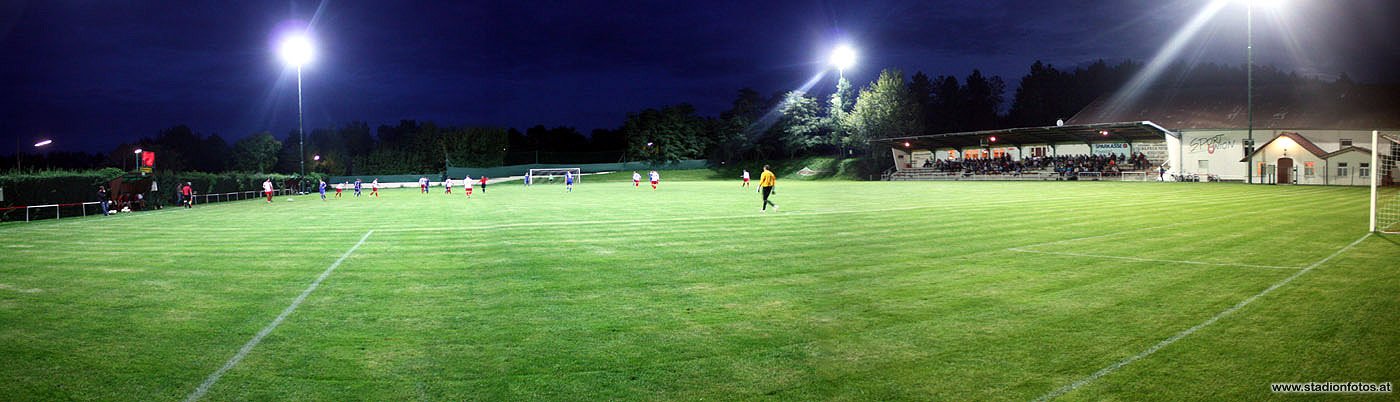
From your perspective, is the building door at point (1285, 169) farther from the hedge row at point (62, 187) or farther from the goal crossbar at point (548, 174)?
the goal crossbar at point (548, 174)

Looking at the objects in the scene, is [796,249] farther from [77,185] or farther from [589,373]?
[77,185]

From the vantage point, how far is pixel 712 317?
7.40 metres

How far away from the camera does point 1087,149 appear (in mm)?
61344

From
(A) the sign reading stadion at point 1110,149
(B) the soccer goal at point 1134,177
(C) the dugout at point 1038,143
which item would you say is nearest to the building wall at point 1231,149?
(C) the dugout at point 1038,143

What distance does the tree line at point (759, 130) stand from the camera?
281 ft

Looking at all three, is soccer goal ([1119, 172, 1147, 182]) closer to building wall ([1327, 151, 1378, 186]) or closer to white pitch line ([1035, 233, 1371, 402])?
building wall ([1327, 151, 1378, 186])

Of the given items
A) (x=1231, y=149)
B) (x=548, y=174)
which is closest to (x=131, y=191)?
(x=548, y=174)

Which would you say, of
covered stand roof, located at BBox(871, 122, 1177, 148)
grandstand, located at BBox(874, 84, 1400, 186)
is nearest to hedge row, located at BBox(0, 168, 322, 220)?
covered stand roof, located at BBox(871, 122, 1177, 148)

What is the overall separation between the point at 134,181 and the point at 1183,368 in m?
43.3

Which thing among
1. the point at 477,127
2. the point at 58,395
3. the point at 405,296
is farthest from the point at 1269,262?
the point at 477,127

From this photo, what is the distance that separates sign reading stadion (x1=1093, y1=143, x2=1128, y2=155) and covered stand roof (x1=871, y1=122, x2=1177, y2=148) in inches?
21.1

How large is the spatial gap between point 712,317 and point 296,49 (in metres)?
46.6

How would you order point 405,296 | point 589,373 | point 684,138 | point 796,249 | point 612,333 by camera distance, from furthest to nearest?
point 684,138, point 796,249, point 405,296, point 612,333, point 589,373

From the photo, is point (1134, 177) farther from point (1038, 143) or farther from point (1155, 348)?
point (1155, 348)
